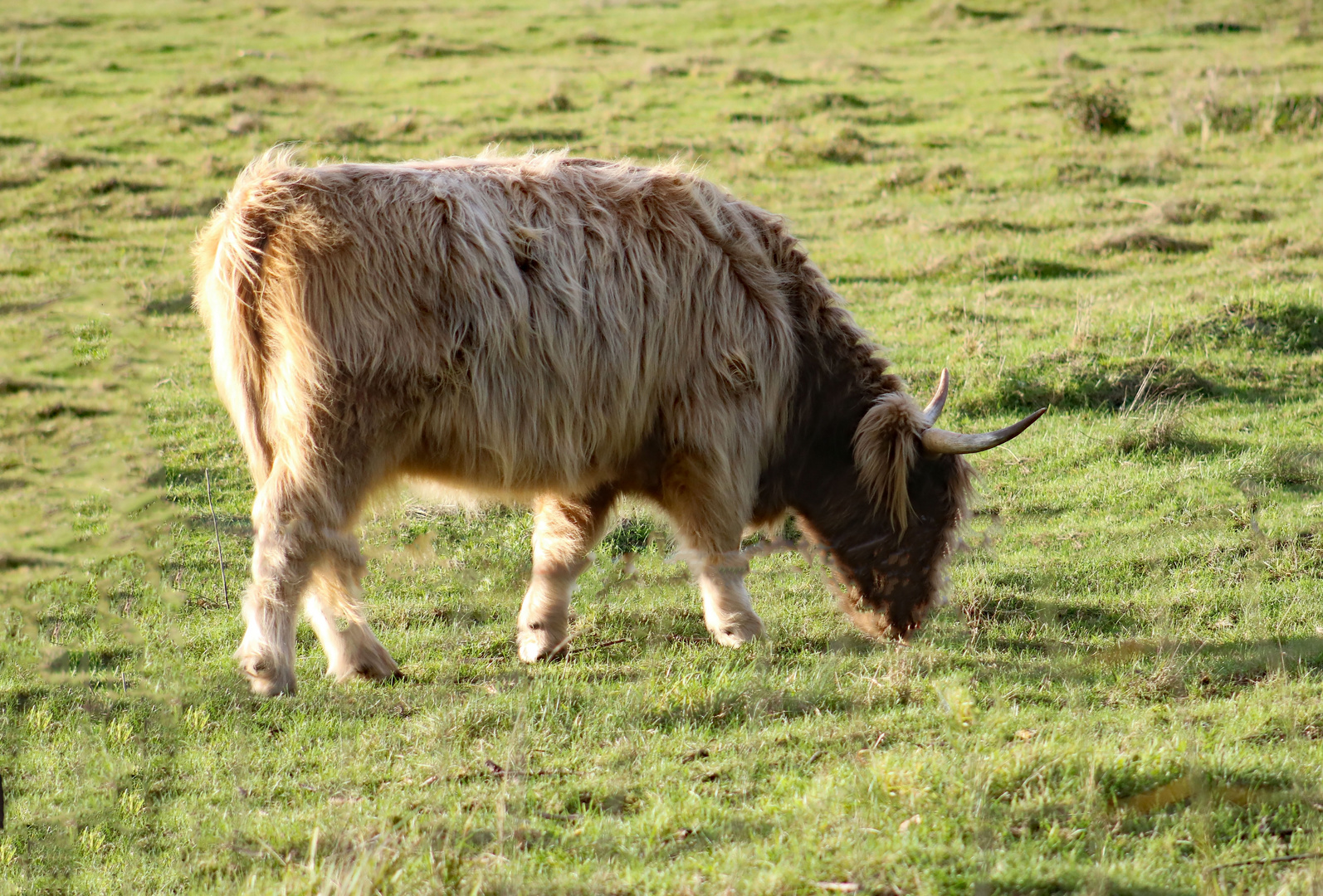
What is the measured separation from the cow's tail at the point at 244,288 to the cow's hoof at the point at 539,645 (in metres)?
1.30

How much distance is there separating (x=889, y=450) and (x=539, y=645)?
1.66 metres

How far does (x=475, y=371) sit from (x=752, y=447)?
1.25 m

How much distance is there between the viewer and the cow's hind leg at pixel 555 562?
5.06 meters

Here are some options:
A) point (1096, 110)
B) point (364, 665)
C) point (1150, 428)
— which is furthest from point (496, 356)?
point (1096, 110)

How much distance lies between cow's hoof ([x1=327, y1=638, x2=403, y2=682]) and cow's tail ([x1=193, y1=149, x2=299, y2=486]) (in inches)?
30.0

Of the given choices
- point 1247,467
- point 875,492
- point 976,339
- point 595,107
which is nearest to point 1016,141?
point 595,107

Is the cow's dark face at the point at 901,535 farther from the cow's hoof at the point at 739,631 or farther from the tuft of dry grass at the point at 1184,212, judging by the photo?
the tuft of dry grass at the point at 1184,212

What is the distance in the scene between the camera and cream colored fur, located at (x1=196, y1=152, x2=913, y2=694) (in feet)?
13.7

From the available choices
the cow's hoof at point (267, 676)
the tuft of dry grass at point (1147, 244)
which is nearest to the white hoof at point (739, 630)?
the cow's hoof at point (267, 676)

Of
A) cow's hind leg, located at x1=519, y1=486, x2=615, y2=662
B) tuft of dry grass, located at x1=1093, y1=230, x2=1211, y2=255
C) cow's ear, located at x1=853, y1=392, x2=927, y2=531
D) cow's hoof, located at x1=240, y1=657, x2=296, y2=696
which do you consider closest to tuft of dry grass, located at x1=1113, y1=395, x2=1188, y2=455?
cow's ear, located at x1=853, y1=392, x2=927, y2=531

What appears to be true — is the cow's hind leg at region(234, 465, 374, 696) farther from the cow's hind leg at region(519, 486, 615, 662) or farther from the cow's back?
the cow's hind leg at region(519, 486, 615, 662)

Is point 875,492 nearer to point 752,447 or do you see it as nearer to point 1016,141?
point 752,447

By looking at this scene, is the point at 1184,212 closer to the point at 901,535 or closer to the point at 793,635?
the point at 901,535

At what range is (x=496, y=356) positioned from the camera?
4367 millimetres
